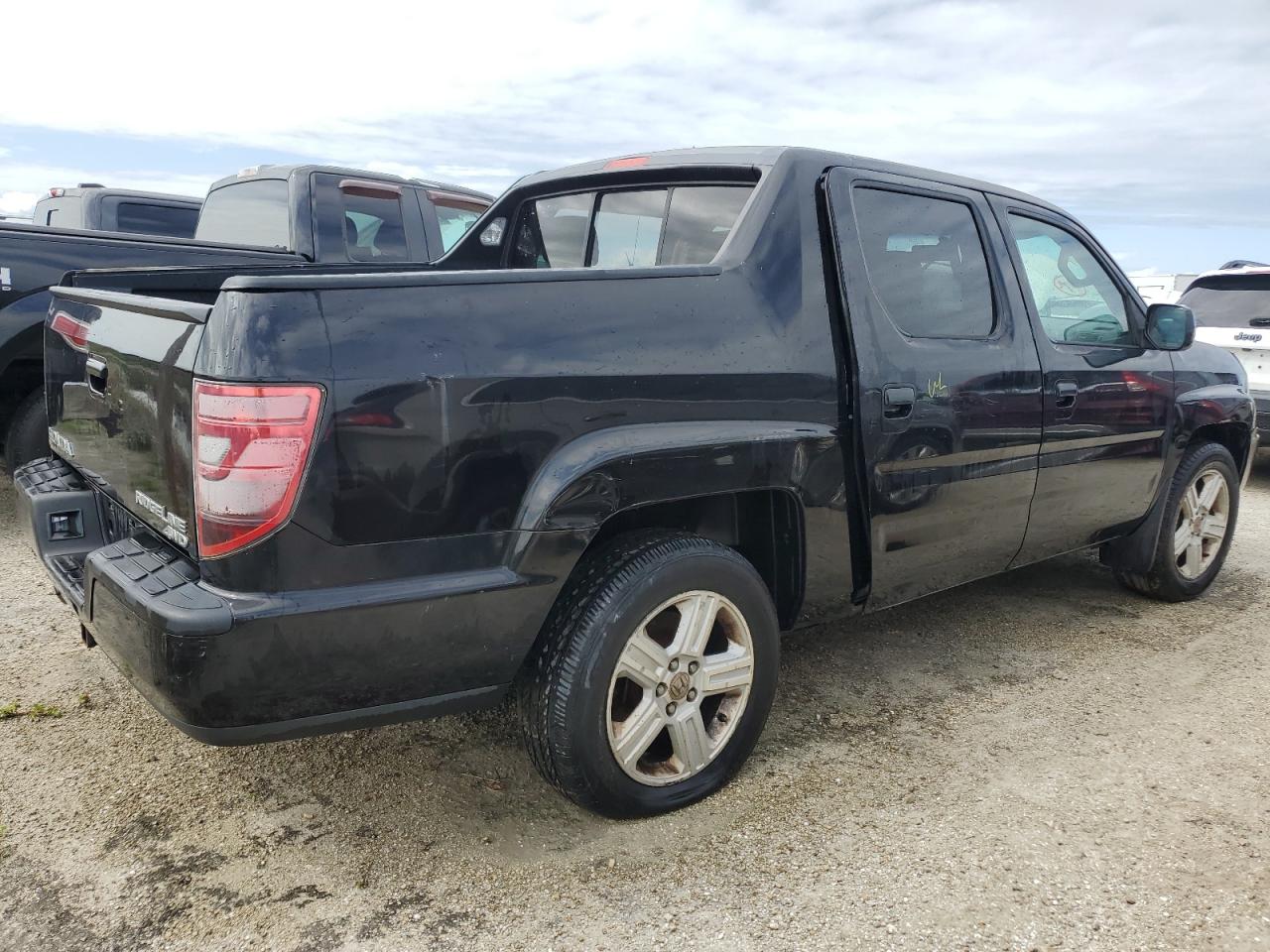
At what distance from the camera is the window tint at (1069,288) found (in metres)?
3.90

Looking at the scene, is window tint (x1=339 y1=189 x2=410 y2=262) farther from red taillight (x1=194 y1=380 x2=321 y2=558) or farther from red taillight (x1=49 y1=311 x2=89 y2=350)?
red taillight (x1=194 y1=380 x2=321 y2=558)

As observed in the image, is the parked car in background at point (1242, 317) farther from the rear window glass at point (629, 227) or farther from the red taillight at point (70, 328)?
the red taillight at point (70, 328)

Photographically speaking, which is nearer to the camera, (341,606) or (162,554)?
(341,606)

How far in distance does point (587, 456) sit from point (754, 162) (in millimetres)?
1209

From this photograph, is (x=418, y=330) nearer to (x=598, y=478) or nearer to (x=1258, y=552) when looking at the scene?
(x=598, y=478)

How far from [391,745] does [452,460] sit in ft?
4.33

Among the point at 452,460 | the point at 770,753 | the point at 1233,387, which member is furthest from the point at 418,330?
the point at 1233,387

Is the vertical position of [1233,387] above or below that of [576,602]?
above

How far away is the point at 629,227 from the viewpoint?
3553 millimetres

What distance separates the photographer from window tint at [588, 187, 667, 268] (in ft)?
11.2

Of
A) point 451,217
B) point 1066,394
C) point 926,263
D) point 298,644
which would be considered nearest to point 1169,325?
point 1066,394

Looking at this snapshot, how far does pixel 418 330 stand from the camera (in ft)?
7.39

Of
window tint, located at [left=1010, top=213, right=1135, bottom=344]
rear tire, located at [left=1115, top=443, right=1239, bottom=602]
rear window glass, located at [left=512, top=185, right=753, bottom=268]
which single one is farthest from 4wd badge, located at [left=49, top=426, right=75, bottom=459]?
rear tire, located at [left=1115, top=443, right=1239, bottom=602]

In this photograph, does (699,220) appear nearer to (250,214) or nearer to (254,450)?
(254,450)
